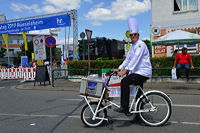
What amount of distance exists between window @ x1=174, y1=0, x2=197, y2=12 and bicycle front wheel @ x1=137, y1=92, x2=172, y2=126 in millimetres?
14641

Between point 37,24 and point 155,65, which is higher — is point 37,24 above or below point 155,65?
above

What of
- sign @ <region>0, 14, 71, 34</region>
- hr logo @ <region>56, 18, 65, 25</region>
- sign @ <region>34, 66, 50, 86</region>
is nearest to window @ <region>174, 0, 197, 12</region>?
sign @ <region>0, 14, 71, 34</region>

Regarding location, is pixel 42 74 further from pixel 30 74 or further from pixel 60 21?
pixel 60 21

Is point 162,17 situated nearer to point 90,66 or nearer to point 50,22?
point 90,66

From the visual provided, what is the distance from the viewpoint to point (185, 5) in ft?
57.8

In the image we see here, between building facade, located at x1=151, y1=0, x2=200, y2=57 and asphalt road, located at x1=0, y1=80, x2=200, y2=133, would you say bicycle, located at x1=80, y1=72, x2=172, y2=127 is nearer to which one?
asphalt road, located at x1=0, y1=80, x2=200, y2=133

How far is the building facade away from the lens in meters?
17.0

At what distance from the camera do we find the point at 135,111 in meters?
4.70

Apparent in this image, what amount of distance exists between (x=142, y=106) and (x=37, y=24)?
15778 millimetres

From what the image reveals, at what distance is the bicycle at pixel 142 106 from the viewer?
15.4 ft

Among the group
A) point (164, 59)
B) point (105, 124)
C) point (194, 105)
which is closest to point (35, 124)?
point (105, 124)

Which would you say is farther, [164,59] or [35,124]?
[164,59]

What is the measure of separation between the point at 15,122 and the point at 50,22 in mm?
13545

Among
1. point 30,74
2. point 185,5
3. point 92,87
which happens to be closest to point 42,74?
point 30,74
